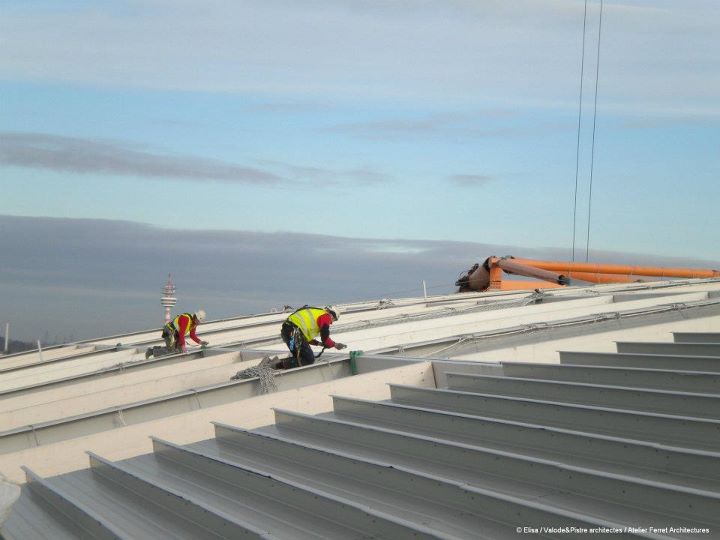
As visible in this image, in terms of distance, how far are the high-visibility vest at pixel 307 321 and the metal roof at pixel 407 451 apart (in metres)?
0.79

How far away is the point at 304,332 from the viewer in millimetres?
10977

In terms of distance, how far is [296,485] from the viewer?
19.4ft

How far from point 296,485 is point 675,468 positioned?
2484 millimetres

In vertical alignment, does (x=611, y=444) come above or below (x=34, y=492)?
above

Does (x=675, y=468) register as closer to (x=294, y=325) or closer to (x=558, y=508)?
(x=558, y=508)

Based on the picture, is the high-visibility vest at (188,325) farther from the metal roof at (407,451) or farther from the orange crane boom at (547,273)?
the orange crane boom at (547,273)

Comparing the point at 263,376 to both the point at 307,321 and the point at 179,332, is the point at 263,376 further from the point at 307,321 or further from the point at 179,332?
the point at 179,332

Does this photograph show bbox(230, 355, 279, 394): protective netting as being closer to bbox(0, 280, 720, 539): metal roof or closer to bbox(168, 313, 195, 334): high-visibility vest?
bbox(0, 280, 720, 539): metal roof

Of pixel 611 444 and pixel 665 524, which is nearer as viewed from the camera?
pixel 665 524

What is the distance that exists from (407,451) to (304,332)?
4.54 metres

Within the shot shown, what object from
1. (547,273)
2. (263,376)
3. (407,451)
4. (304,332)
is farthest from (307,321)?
(547,273)

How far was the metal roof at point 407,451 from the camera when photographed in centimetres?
511

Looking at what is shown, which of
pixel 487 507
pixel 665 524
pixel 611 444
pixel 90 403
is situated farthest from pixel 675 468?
pixel 90 403

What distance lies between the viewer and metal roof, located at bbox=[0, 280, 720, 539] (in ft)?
16.8
